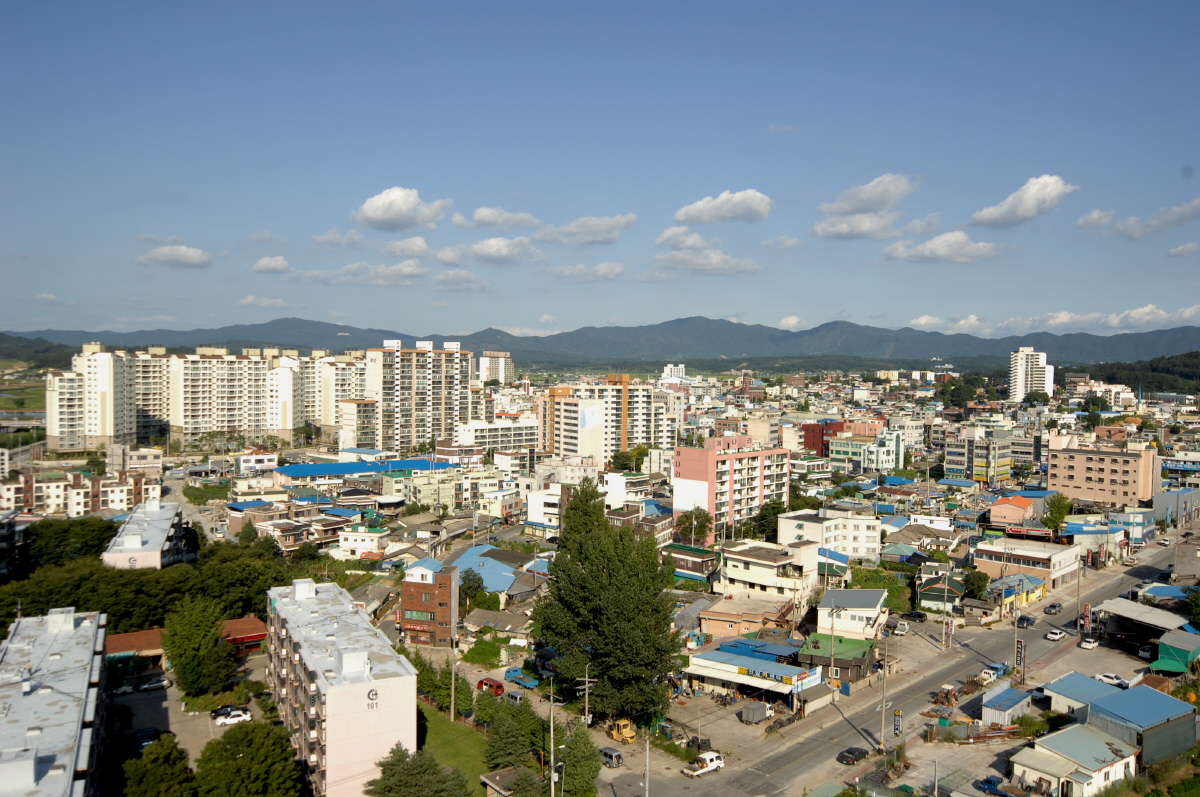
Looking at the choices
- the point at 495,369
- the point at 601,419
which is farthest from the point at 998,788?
the point at 495,369

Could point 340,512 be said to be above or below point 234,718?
above

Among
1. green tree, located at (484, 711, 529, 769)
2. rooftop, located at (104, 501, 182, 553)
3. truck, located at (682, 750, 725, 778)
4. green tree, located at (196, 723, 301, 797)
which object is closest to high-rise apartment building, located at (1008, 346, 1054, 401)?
rooftop, located at (104, 501, 182, 553)

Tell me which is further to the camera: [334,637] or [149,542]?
[149,542]

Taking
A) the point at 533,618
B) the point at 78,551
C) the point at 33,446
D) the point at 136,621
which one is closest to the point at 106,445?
the point at 33,446

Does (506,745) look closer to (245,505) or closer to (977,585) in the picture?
(977,585)

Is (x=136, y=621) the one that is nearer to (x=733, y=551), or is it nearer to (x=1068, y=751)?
(x=733, y=551)

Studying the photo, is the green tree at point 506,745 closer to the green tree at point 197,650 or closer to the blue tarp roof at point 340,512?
the green tree at point 197,650

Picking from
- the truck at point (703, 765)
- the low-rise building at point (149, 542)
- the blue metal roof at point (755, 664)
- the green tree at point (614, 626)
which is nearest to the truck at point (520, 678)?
the green tree at point (614, 626)
